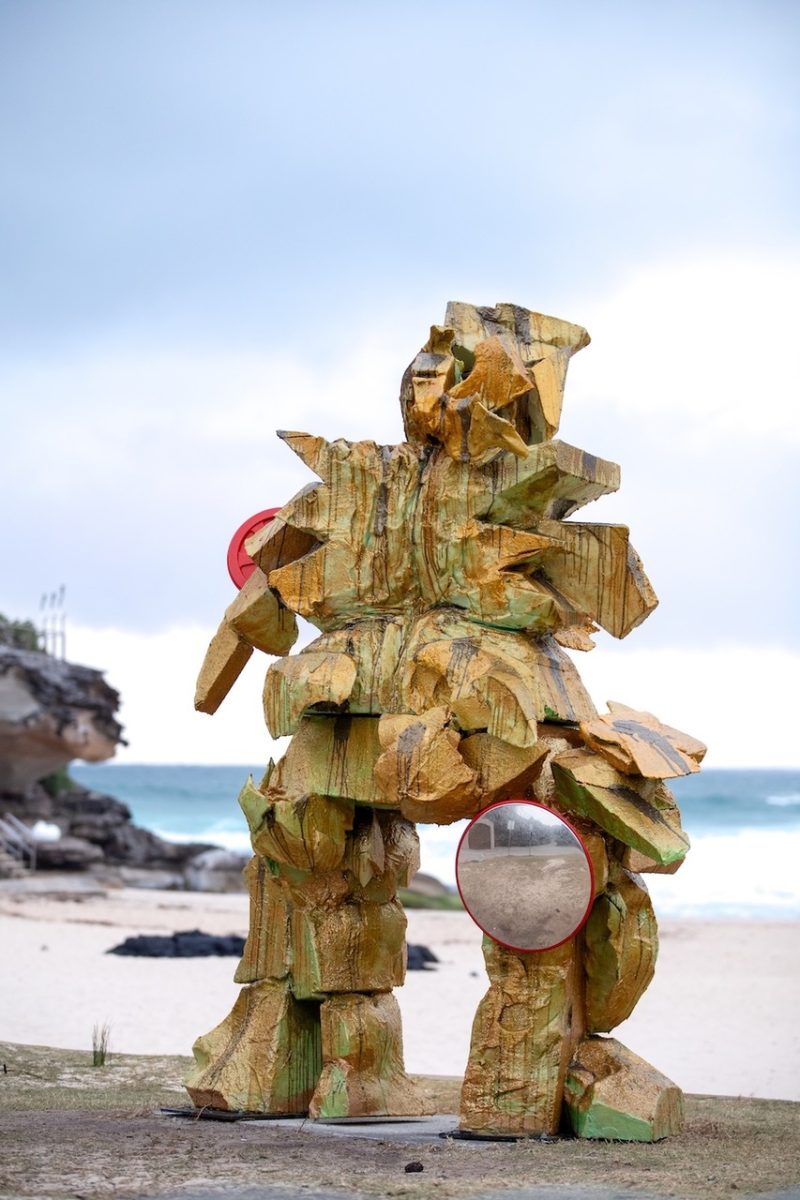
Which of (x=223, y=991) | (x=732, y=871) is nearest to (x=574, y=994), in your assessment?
(x=223, y=991)

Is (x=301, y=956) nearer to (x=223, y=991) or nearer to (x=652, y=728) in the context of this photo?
(x=652, y=728)

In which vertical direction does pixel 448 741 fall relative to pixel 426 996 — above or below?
above

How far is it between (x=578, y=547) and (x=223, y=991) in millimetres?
7660

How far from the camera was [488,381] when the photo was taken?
6.03 m

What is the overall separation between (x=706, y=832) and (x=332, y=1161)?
41.5 metres

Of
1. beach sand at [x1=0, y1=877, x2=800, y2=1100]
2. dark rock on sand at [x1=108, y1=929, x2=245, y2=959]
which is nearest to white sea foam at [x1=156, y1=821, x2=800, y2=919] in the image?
beach sand at [x1=0, y1=877, x2=800, y2=1100]

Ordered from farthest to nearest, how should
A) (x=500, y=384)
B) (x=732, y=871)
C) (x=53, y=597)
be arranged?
(x=732, y=871) < (x=53, y=597) < (x=500, y=384)

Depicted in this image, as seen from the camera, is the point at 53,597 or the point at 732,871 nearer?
the point at 53,597

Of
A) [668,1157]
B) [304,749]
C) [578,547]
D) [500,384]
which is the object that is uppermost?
[500,384]

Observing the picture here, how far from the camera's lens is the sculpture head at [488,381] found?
235 inches

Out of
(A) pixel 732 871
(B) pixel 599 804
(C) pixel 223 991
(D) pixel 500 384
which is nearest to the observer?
(B) pixel 599 804

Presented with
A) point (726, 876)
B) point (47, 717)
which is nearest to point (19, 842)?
point (47, 717)

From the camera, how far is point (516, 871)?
5531 millimetres

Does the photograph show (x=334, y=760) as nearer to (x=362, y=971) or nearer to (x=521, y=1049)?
(x=362, y=971)
